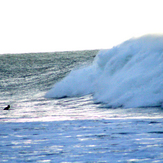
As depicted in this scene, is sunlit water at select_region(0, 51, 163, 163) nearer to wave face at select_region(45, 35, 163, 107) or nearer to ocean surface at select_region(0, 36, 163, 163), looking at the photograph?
ocean surface at select_region(0, 36, 163, 163)

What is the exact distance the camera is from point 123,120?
12.1 metres

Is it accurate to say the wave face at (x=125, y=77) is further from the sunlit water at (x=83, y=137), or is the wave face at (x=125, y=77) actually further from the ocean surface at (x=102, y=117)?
the sunlit water at (x=83, y=137)

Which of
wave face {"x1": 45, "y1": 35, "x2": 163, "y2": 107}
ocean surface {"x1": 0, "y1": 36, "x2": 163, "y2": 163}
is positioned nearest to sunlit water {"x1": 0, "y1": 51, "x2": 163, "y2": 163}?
ocean surface {"x1": 0, "y1": 36, "x2": 163, "y2": 163}

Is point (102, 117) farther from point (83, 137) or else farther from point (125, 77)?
point (125, 77)

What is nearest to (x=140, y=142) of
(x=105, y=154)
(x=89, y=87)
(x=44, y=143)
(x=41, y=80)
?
(x=105, y=154)

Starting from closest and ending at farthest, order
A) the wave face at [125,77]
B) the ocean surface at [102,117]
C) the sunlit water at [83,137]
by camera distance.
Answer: the sunlit water at [83,137]
the ocean surface at [102,117]
the wave face at [125,77]

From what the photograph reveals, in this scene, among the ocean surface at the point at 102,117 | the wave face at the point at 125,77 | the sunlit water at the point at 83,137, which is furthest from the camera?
the wave face at the point at 125,77

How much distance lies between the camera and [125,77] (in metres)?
19.5

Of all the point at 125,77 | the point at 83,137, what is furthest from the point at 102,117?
the point at 125,77

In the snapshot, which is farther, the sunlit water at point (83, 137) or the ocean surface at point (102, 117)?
the ocean surface at point (102, 117)

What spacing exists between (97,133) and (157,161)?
9.98 feet

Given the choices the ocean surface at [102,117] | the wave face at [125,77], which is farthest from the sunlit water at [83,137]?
the wave face at [125,77]

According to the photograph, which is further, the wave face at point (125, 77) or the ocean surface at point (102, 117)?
the wave face at point (125, 77)

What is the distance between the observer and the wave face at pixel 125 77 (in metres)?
16.8
